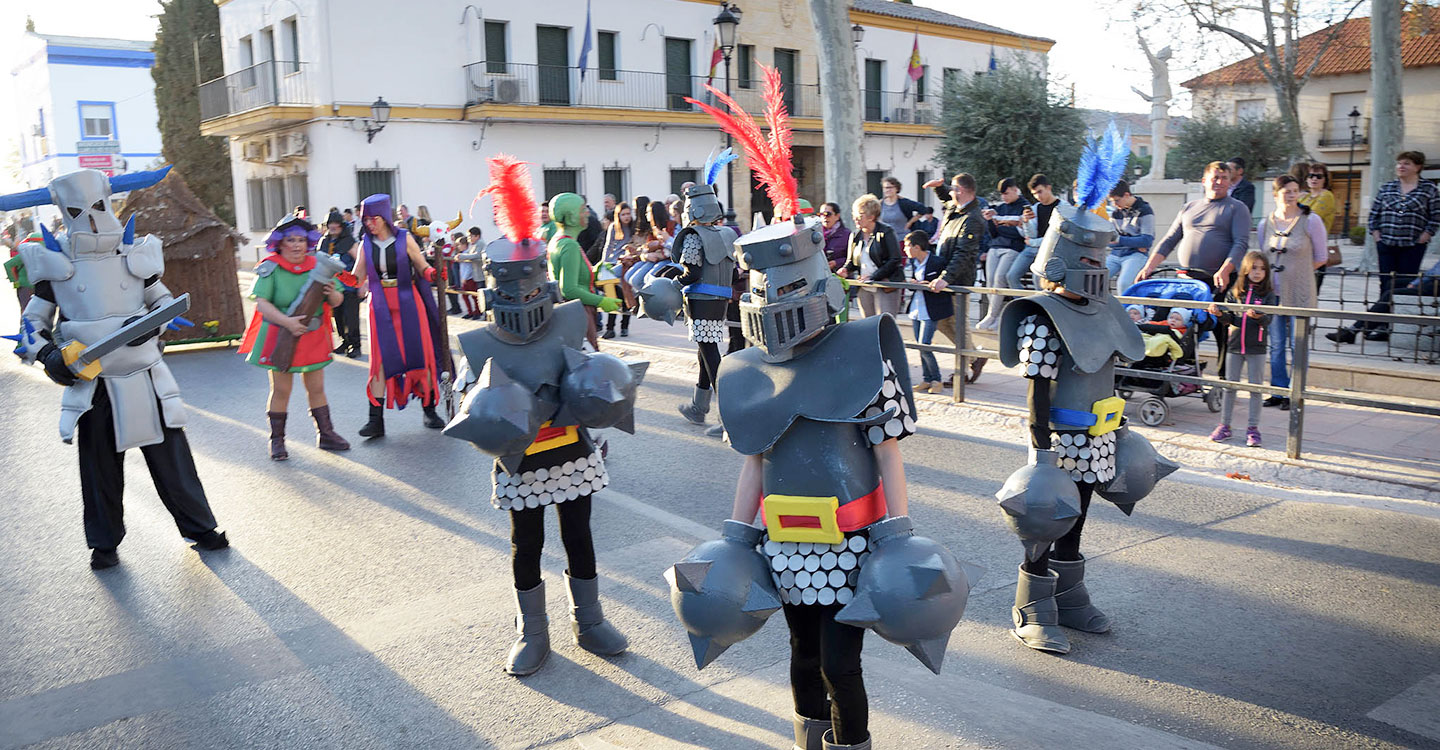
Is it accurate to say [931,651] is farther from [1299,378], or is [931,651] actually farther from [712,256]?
[712,256]

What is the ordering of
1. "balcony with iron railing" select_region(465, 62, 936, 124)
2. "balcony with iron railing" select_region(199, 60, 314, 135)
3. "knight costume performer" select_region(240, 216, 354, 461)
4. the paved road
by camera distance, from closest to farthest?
the paved road
"knight costume performer" select_region(240, 216, 354, 461)
"balcony with iron railing" select_region(199, 60, 314, 135)
"balcony with iron railing" select_region(465, 62, 936, 124)

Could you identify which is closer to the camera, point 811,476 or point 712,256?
point 811,476

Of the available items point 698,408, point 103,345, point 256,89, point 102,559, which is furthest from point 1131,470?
point 256,89

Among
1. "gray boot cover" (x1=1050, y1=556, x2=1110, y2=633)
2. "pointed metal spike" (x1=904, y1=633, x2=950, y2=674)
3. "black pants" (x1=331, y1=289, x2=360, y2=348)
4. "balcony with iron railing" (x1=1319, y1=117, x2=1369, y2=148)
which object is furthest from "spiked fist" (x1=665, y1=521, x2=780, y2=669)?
"balcony with iron railing" (x1=1319, y1=117, x2=1369, y2=148)

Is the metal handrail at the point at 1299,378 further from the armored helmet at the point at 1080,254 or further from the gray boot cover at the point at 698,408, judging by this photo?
the gray boot cover at the point at 698,408

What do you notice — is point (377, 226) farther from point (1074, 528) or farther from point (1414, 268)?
point (1414, 268)

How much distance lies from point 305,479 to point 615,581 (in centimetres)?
345

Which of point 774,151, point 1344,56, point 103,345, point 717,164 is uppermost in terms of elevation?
point 1344,56

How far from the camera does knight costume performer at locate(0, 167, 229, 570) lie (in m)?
5.65

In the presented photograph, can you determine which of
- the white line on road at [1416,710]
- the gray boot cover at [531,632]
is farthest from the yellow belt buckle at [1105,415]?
the gray boot cover at [531,632]

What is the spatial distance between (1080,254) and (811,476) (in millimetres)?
1959

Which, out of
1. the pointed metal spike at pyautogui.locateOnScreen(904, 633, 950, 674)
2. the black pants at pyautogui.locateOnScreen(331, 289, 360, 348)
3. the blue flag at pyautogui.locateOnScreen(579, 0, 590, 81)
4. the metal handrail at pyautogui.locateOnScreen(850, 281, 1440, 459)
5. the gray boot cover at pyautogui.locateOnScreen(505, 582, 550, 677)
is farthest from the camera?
the blue flag at pyautogui.locateOnScreen(579, 0, 590, 81)

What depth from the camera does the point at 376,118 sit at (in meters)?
23.8

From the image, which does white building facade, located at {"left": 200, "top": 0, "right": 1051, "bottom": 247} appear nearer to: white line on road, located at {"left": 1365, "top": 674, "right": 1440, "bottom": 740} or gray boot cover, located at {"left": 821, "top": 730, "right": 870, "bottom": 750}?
white line on road, located at {"left": 1365, "top": 674, "right": 1440, "bottom": 740}
